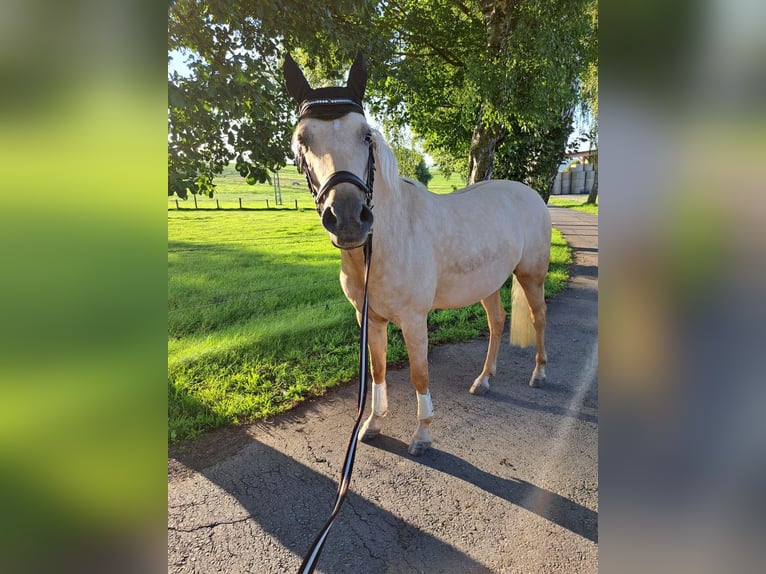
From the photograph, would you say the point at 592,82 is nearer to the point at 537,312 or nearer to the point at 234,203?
the point at 537,312

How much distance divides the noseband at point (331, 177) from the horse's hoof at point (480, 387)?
2.18m

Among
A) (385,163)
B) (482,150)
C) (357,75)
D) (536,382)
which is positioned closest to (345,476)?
(385,163)

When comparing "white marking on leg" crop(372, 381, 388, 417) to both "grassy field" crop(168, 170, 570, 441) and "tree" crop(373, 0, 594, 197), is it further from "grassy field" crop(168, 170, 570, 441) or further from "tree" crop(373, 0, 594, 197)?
"tree" crop(373, 0, 594, 197)

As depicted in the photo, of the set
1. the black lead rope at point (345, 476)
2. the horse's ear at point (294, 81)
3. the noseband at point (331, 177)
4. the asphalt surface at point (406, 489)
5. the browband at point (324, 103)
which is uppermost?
the horse's ear at point (294, 81)

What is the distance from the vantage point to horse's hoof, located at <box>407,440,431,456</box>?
2.66 meters

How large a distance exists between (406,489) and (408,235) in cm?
148

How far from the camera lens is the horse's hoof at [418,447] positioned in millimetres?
2658

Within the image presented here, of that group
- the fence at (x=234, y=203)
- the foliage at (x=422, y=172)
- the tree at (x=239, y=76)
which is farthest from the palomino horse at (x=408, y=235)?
the fence at (x=234, y=203)

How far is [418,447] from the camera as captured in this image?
2666mm

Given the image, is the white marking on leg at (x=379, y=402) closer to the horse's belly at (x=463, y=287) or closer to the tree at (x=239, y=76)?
the horse's belly at (x=463, y=287)

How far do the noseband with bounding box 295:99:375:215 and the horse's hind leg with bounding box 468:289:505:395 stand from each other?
79.4 inches
